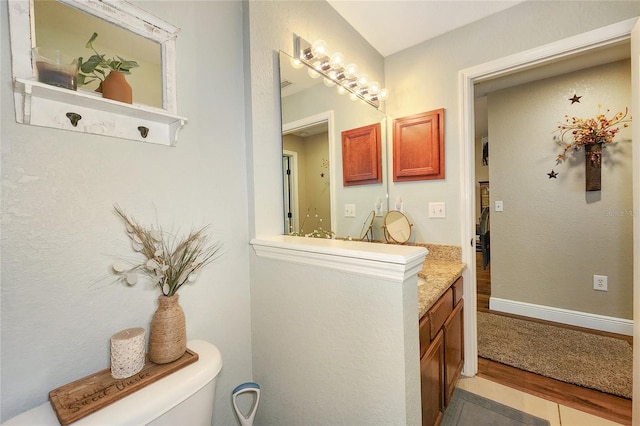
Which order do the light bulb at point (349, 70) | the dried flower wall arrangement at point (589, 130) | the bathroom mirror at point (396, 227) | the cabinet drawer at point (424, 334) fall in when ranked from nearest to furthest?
1. the cabinet drawer at point (424, 334)
2. the light bulb at point (349, 70)
3. the bathroom mirror at point (396, 227)
4. the dried flower wall arrangement at point (589, 130)

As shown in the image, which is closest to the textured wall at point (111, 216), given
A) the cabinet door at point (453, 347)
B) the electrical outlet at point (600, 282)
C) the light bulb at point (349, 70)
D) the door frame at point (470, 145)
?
the light bulb at point (349, 70)

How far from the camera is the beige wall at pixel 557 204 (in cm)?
230

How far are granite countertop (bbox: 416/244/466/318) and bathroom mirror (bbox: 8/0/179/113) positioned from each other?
1.30 meters

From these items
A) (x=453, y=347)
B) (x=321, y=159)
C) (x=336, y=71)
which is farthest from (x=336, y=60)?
(x=453, y=347)

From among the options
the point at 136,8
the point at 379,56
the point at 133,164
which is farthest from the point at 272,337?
the point at 379,56

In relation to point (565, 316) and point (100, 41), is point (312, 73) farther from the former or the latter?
point (565, 316)

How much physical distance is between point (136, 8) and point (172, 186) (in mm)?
615

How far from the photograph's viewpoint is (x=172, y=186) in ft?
3.32

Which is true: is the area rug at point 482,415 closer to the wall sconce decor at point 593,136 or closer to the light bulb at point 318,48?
the wall sconce decor at point 593,136

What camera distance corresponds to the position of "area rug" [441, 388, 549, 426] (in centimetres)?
147

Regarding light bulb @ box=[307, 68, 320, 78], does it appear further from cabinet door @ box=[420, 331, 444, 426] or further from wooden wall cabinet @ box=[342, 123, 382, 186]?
cabinet door @ box=[420, 331, 444, 426]

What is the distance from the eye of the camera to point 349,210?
191cm

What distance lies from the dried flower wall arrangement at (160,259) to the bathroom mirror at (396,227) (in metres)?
1.45

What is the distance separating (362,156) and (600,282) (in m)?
2.55
